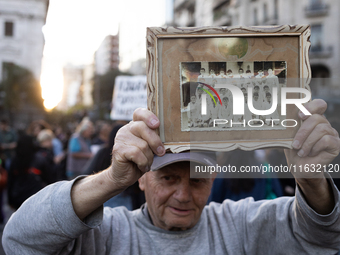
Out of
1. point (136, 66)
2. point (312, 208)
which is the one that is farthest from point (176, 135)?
point (136, 66)

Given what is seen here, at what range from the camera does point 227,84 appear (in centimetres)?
143

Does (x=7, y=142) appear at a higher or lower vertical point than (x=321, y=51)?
lower

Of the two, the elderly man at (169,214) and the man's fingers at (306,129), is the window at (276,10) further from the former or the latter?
the man's fingers at (306,129)

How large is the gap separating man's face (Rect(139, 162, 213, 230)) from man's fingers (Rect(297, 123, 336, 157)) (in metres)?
0.63

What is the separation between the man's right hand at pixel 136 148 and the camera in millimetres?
1397

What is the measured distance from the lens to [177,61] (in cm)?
143

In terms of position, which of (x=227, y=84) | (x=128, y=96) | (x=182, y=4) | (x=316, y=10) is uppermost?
(x=182, y=4)

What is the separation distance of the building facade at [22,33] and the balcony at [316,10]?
101ft

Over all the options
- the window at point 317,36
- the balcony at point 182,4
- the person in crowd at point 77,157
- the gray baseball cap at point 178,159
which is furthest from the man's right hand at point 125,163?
the balcony at point 182,4

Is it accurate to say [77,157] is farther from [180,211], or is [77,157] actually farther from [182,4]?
[182,4]

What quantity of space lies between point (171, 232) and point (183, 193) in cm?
22

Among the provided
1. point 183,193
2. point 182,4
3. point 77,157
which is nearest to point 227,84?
point 183,193

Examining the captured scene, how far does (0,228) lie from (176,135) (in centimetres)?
616

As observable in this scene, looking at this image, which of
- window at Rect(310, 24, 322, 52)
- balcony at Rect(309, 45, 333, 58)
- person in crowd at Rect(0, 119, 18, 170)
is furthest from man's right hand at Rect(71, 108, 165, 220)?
window at Rect(310, 24, 322, 52)
